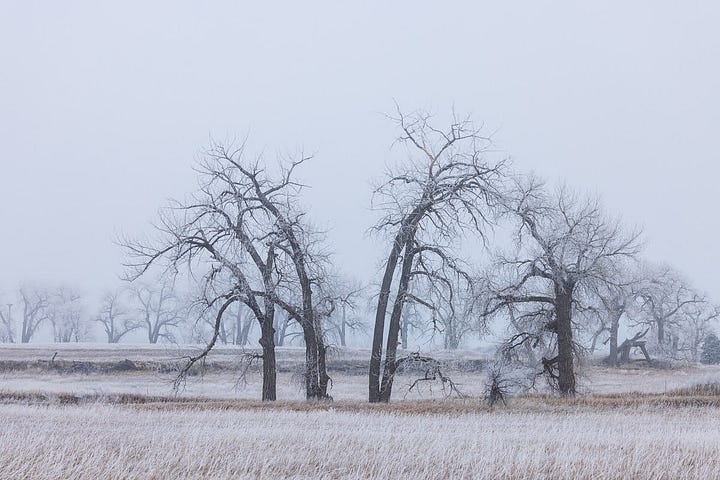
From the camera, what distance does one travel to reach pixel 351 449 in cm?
1132

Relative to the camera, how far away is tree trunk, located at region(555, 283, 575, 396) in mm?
25853

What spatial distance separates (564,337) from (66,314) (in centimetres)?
10156

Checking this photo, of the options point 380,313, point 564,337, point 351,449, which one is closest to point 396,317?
point 380,313

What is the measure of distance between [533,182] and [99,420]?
1663cm

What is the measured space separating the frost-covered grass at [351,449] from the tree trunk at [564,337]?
8.91 metres

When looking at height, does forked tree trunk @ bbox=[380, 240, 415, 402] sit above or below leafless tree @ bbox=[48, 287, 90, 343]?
below

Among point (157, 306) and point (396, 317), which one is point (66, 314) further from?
point (396, 317)

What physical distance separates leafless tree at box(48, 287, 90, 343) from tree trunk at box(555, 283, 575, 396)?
95961mm

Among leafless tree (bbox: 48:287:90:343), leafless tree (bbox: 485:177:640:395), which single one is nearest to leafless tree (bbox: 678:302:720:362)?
leafless tree (bbox: 485:177:640:395)

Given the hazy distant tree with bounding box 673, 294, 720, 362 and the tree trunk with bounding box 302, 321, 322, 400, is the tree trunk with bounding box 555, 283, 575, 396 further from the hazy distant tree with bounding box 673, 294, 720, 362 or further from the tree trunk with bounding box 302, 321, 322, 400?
the hazy distant tree with bounding box 673, 294, 720, 362

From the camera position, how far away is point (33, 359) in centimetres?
4528

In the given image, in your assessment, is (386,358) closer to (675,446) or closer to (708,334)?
(675,446)

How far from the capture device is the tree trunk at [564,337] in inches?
1018

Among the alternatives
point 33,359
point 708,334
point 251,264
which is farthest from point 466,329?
point 708,334
